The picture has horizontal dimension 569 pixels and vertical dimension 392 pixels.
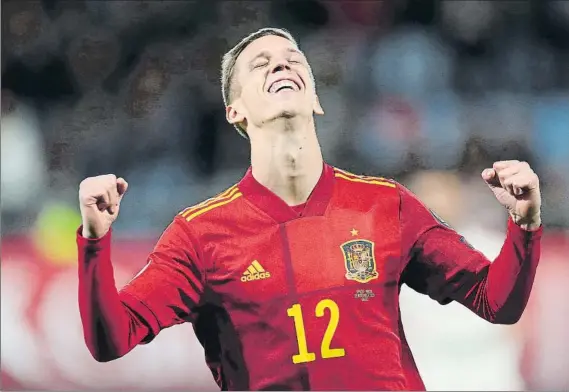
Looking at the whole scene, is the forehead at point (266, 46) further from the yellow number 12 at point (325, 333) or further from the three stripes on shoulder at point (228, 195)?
the yellow number 12 at point (325, 333)

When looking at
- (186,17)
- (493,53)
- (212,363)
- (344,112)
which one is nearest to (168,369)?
(212,363)

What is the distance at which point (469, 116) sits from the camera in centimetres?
293

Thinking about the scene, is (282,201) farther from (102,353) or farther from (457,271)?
(102,353)

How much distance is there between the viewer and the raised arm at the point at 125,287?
7.13ft

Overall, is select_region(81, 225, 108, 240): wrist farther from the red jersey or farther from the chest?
the chest

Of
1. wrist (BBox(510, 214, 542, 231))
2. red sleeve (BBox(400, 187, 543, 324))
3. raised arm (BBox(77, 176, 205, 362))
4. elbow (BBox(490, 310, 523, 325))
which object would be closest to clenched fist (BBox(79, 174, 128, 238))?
raised arm (BBox(77, 176, 205, 362))

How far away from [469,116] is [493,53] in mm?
261

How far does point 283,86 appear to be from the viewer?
2637 millimetres

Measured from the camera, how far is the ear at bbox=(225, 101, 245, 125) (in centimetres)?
272

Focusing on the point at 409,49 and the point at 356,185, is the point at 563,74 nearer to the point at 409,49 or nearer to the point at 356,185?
the point at 409,49

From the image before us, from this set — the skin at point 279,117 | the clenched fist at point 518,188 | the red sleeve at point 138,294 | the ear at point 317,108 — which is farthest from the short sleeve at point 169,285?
the clenched fist at point 518,188

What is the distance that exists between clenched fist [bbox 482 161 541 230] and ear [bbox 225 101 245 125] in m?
0.86

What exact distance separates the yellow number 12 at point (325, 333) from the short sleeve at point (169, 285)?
307 mm

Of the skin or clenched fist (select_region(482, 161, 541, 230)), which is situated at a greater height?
the skin
